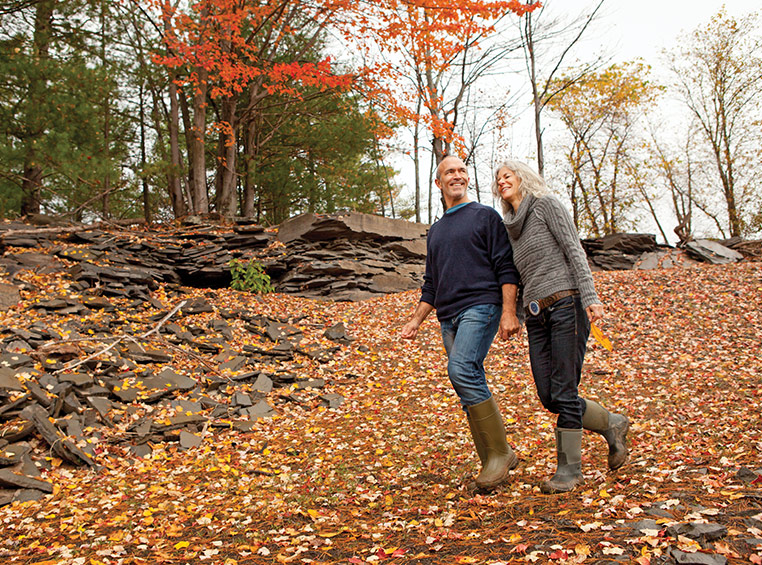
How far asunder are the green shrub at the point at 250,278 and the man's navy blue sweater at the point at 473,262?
25.2 ft

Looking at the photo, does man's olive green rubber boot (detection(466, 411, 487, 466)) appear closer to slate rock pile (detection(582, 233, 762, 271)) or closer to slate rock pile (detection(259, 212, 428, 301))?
slate rock pile (detection(259, 212, 428, 301))

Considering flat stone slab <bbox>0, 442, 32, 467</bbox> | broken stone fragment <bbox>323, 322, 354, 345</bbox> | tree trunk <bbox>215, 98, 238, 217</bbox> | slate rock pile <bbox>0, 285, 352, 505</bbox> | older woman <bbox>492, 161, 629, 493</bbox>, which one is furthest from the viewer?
tree trunk <bbox>215, 98, 238, 217</bbox>

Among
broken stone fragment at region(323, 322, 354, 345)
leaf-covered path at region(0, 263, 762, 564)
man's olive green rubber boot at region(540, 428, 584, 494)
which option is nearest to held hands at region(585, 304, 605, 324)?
man's olive green rubber boot at region(540, 428, 584, 494)

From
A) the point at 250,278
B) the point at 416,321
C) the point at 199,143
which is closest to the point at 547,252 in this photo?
the point at 416,321

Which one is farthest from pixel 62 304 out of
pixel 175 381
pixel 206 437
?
pixel 206 437

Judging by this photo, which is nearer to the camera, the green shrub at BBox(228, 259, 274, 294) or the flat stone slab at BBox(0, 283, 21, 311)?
the flat stone slab at BBox(0, 283, 21, 311)

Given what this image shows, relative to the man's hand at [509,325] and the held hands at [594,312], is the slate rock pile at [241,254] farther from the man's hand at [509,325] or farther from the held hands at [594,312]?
the held hands at [594,312]

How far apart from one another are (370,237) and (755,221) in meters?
19.0

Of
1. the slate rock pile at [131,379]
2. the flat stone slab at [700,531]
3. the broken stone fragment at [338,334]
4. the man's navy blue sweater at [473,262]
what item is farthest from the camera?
the broken stone fragment at [338,334]

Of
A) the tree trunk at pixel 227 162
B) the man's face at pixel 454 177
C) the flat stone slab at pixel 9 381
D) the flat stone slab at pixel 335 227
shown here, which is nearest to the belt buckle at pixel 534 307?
the man's face at pixel 454 177

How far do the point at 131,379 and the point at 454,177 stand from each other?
14.1ft

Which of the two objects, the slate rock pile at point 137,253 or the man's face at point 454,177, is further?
the slate rock pile at point 137,253

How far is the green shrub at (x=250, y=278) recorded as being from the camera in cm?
1044

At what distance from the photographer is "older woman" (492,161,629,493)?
2.85 metres
